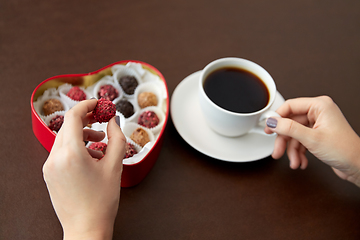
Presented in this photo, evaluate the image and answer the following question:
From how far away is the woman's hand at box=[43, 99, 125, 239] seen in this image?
0.52 meters

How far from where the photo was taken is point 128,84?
948mm

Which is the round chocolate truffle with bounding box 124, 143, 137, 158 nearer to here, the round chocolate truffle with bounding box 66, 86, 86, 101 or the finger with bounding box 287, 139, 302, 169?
the round chocolate truffle with bounding box 66, 86, 86, 101

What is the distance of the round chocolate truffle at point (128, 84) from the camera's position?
95cm

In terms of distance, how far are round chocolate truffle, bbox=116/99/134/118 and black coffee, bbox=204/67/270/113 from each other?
0.79ft

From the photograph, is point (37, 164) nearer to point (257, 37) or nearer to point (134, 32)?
point (134, 32)

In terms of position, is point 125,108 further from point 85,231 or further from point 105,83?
point 85,231

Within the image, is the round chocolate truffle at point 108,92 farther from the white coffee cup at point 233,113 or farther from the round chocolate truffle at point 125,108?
the white coffee cup at point 233,113

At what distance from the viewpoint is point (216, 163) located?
2.90ft

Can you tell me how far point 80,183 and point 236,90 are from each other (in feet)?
1.78

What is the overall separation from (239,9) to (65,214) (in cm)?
114

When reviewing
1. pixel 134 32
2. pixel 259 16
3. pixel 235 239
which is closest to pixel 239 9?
pixel 259 16

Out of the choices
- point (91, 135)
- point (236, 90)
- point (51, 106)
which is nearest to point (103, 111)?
point (91, 135)

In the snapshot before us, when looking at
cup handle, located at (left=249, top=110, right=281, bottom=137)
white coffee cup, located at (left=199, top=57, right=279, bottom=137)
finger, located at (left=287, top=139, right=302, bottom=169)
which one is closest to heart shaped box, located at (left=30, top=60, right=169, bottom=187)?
white coffee cup, located at (left=199, top=57, right=279, bottom=137)

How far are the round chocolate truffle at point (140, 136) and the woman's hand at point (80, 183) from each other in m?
0.26
